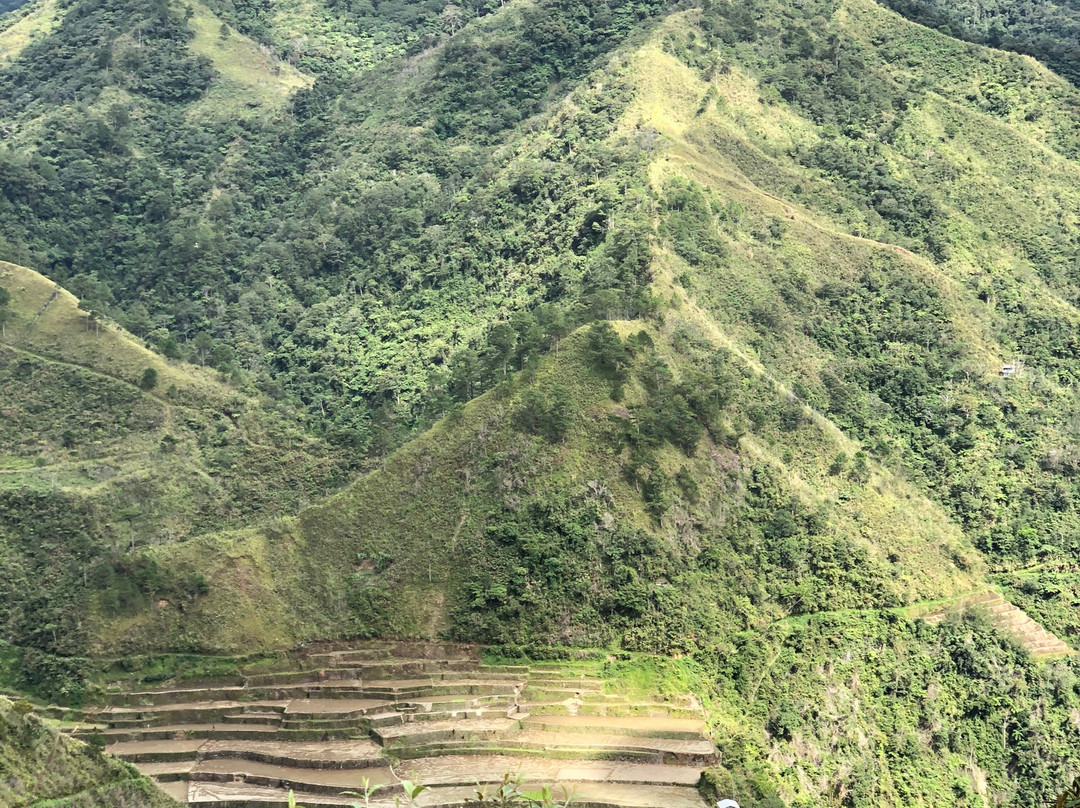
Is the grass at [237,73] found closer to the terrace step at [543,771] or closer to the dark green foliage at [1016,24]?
the dark green foliage at [1016,24]

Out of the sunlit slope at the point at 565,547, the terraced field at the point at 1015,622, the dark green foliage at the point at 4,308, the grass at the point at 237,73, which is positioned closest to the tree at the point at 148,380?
the dark green foliage at the point at 4,308

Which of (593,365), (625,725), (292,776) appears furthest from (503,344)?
(292,776)

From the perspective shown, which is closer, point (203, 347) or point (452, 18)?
point (203, 347)

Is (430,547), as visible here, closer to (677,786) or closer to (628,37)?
(677,786)

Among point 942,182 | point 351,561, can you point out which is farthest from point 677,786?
point 942,182

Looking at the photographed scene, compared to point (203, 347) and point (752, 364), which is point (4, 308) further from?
point (752, 364)
